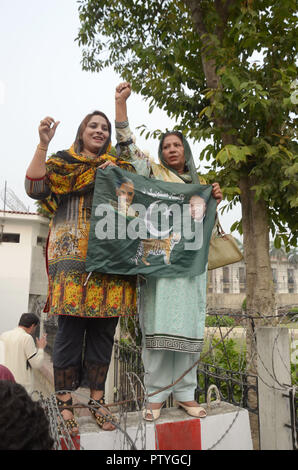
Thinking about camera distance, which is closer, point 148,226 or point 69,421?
point 69,421

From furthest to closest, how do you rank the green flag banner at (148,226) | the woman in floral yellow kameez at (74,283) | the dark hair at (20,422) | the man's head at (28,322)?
the man's head at (28,322), the green flag banner at (148,226), the woman in floral yellow kameez at (74,283), the dark hair at (20,422)

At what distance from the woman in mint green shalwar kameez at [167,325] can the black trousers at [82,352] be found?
0.92 ft

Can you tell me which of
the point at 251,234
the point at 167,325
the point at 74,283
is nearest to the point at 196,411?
the point at 167,325

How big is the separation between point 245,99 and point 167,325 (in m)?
2.43

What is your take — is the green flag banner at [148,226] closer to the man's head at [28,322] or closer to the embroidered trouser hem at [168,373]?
the embroidered trouser hem at [168,373]

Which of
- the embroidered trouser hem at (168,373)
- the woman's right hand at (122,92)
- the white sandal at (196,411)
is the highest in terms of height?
the woman's right hand at (122,92)

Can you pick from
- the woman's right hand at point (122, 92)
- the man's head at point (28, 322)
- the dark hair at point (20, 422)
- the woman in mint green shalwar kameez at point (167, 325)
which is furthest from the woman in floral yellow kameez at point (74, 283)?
the man's head at point (28, 322)

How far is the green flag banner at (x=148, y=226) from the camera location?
211cm

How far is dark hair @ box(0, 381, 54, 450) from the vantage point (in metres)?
0.92

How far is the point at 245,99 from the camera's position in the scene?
3.44 meters

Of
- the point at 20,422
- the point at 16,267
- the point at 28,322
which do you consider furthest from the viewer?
the point at 16,267

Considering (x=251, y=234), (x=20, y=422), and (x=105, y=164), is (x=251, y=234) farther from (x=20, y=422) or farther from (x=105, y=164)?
(x=20, y=422)
